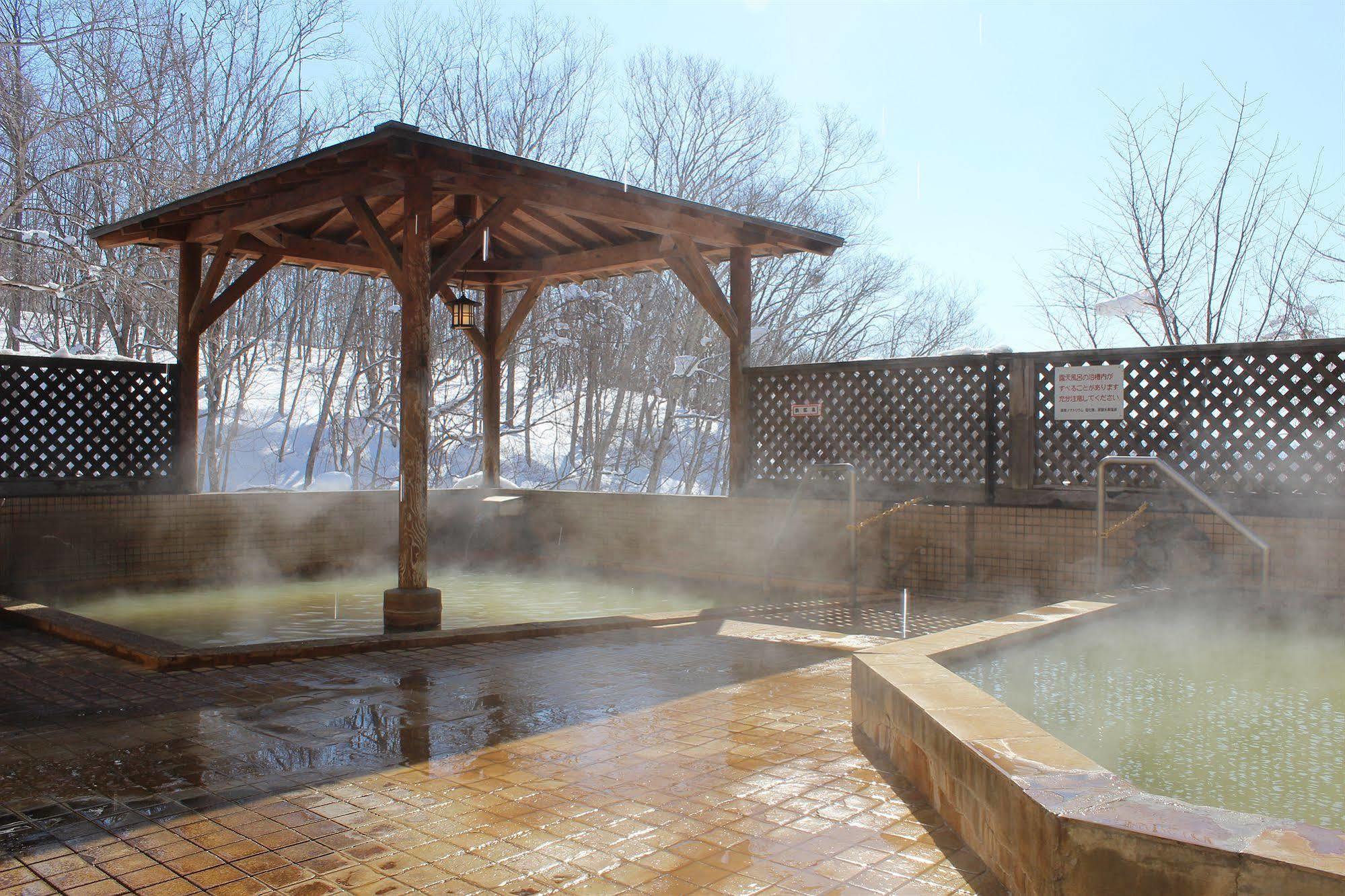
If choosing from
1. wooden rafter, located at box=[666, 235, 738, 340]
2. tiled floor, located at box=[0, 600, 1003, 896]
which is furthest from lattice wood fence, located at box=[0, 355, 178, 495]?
wooden rafter, located at box=[666, 235, 738, 340]

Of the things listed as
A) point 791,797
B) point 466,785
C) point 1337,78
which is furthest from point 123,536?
point 1337,78

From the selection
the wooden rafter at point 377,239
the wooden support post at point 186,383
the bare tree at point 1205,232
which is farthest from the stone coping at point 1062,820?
the bare tree at point 1205,232

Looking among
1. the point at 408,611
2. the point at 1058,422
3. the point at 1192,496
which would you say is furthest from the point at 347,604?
the point at 1192,496

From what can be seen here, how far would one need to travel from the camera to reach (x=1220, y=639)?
543 centimetres

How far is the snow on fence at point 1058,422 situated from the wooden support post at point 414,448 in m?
3.60

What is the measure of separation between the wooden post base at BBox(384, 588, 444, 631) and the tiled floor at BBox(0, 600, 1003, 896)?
951 millimetres

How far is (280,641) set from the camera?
18.3 feet

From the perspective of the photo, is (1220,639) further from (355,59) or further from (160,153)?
(355,59)

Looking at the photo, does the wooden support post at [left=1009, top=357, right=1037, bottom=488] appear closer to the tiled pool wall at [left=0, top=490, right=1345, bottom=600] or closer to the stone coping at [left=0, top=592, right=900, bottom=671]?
the tiled pool wall at [left=0, top=490, right=1345, bottom=600]

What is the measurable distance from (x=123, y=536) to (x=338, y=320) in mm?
13832

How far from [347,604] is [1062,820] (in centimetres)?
647

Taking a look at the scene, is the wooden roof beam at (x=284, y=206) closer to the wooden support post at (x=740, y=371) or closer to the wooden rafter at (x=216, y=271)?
the wooden rafter at (x=216, y=271)

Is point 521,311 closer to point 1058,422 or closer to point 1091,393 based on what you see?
point 1058,422

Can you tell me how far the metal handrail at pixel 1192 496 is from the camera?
5590 millimetres
